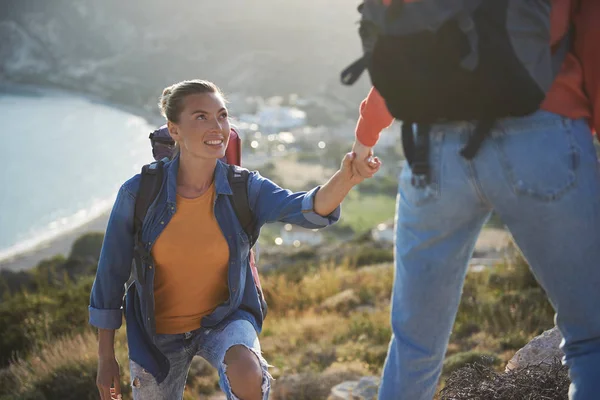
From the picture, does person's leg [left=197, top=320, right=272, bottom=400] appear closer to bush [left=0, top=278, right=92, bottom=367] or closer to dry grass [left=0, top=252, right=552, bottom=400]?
dry grass [left=0, top=252, right=552, bottom=400]

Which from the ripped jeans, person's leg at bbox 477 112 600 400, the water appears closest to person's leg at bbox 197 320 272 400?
the ripped jeans

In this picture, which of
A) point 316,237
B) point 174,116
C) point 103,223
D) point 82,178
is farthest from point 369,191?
point 174,116

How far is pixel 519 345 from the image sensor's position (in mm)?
4781

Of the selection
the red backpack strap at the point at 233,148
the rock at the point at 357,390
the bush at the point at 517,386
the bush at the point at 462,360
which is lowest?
the rock at the point at 357,390

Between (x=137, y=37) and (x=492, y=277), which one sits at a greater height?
(x=137, y=37)

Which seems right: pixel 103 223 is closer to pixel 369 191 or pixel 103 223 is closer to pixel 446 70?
pixel 369 191

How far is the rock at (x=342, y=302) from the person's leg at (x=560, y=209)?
6410 mm

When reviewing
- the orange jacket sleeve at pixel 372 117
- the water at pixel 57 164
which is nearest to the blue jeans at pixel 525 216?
the orange jacket sleeve at pixel 372 117

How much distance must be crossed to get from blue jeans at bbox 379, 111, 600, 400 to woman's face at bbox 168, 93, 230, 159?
3.67 ft

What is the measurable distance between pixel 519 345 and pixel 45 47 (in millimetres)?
106405

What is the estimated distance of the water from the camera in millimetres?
40531

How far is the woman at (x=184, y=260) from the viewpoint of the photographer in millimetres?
2641

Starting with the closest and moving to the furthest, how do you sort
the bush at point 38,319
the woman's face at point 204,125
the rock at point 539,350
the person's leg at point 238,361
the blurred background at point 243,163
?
1. the person's leg at point 238,361
2. the woman's face at point 204,125
3. the rock at point 539,350
4. the blurred background at point 243,163
5. the bush at point 38,319

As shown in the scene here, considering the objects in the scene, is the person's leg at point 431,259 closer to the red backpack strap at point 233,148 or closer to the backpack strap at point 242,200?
the backpack strap at point 242,200
